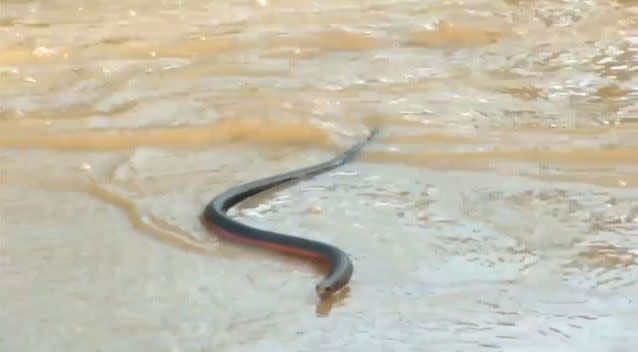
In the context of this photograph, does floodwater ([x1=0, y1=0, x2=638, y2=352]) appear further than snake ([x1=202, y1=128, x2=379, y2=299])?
No

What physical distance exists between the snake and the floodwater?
0.04 metres

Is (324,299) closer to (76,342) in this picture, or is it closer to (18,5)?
(76,342)

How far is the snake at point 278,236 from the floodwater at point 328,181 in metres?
0.04

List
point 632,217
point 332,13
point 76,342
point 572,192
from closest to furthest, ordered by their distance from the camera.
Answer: point 76,342 → point 632,217 → point 572,192 → point 332,13

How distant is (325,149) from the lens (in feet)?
15.7

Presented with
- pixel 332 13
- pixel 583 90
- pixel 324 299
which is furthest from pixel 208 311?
pixel 332 13

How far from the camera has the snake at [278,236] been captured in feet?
11.0

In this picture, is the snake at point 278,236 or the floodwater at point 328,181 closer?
the floodwater at point 328,181

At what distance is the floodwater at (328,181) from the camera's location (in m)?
3.16

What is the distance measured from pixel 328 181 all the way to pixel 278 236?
2.34 feet

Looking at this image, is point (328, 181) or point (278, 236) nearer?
point (278, 236)

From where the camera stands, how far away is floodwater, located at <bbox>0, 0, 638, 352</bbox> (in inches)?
124

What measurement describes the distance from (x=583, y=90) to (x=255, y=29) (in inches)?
93.1

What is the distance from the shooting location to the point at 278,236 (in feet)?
12.1
